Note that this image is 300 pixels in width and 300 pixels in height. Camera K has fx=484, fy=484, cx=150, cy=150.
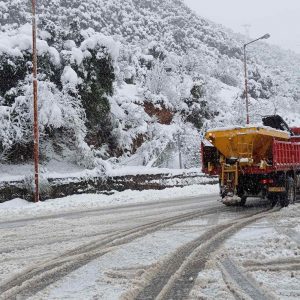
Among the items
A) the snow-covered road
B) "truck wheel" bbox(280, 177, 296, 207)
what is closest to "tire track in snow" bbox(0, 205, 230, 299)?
the snow-covered road

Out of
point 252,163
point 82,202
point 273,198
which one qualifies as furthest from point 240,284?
point 82,202

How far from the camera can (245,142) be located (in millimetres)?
15414

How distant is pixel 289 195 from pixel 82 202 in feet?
27.2

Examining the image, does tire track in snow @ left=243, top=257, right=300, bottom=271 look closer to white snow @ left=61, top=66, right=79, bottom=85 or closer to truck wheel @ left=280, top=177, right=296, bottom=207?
truck wheel @ left=280, top=177, right=296, bottom=207

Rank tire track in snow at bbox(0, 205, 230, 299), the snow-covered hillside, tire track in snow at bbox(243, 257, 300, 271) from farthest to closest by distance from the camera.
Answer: the snow-covered hillside, tire track in snow at bbox(243, 257, 300, 271), tire track in snow at bbox(0, 205, 230, 299)

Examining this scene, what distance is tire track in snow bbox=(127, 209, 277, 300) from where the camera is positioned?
584 cm

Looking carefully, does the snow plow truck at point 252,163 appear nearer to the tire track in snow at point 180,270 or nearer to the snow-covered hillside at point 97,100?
the tire track in snow at point 180,270

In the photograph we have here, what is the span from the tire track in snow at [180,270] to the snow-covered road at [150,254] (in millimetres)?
13

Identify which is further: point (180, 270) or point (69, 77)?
point (69, 77)

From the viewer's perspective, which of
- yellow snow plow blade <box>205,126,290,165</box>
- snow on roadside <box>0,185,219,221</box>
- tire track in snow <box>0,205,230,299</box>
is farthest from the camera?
snow on roadside <box>0,185,219,221</box>

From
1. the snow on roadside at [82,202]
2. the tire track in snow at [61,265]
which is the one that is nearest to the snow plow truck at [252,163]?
the tire track in snow at [61,265]

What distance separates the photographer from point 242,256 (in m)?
7.77

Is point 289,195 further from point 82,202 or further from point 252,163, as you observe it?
point 82,202

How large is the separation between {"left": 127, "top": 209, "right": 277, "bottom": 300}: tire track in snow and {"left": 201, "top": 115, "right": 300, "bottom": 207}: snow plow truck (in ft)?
17.2
